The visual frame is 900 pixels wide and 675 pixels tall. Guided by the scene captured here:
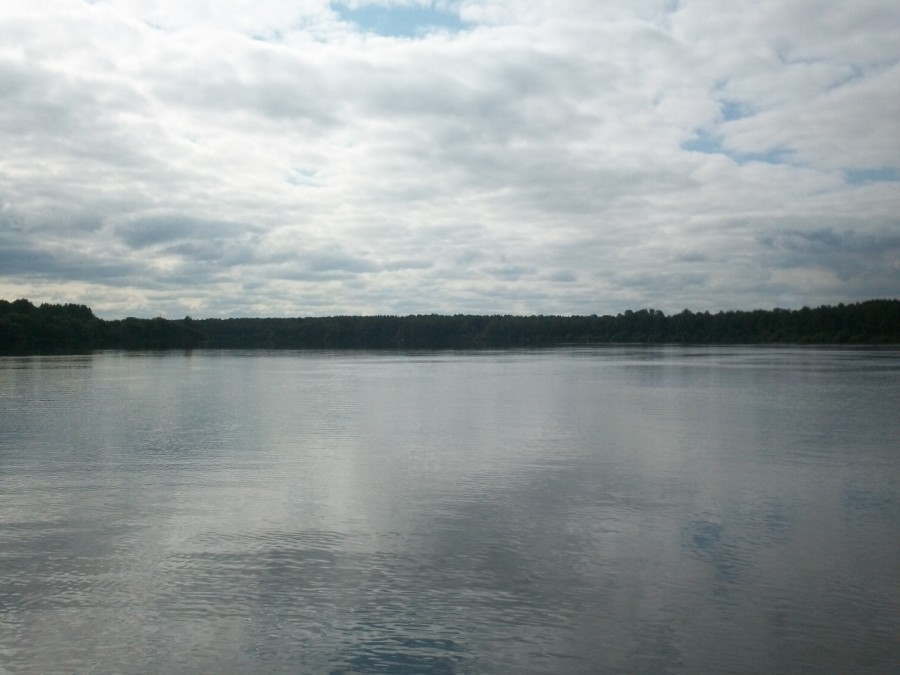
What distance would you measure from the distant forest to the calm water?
3270 inches

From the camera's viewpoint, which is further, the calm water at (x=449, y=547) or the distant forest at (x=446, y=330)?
the distant forest at (x=446, y=330)

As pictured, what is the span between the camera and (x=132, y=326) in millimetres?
109312

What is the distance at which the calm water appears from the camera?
20.9 ft

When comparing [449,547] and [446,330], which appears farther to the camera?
[446,330]

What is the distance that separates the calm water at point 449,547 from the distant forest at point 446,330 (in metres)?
83.0

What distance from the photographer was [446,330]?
135125mm

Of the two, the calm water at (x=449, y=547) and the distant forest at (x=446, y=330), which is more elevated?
the distant forest at (x=446, y=330)

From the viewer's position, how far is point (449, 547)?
8898 mm

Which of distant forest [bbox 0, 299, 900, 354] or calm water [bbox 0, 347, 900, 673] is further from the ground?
distant forest [bbox 0, 299, 900, 354]

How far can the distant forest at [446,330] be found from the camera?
99688 mm

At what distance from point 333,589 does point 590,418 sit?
1390 cm

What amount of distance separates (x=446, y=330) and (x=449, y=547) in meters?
126

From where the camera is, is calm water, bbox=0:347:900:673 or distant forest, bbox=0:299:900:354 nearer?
calm water, bbox=0:347:900:673

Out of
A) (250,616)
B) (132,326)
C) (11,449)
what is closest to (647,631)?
(250,616)
